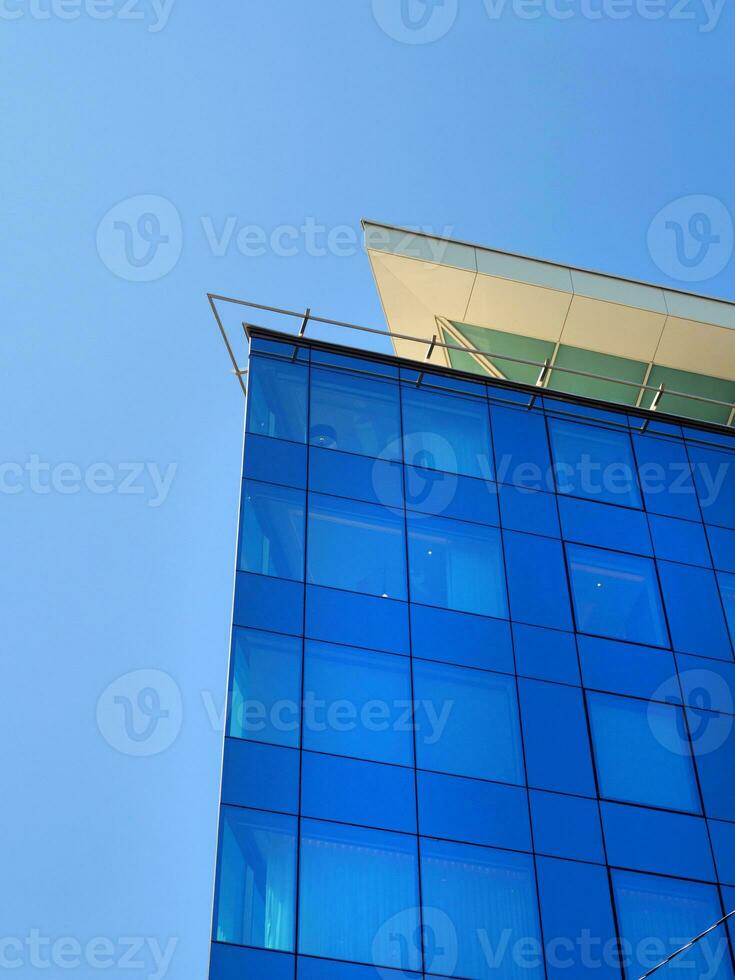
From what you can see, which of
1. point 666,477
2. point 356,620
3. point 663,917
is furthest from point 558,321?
point 663,917

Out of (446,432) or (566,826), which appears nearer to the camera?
(566,826)

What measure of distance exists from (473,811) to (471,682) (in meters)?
2.44

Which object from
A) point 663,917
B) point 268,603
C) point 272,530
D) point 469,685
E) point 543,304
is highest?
point 543,304

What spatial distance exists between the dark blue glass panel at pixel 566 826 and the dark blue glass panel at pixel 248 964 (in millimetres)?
4565

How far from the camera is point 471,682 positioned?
22469 millimetres

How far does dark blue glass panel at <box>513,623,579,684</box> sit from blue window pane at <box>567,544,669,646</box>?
0.59m

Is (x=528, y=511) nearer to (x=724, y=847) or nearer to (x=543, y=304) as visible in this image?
(x=543, y=304)

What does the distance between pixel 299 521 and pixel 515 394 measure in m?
6.36

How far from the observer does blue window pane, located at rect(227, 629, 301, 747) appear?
2056 centimetres

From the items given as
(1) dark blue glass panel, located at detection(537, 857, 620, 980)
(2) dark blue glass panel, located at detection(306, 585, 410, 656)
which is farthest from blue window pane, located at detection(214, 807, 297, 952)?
(1) dark blue glass panel, located at detection(537, 857, 620, 980)

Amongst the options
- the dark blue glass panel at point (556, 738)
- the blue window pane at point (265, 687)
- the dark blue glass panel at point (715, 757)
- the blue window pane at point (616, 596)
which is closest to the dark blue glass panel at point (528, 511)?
the blue window pane at point (616, 596)

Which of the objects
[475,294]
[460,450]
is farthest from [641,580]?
[475,294]

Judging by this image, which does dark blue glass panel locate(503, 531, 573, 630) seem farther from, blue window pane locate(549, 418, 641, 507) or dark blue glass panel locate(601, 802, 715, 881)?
dark blue glass panel locate(601, 802, 715, 881)

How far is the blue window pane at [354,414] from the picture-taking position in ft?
83.1
